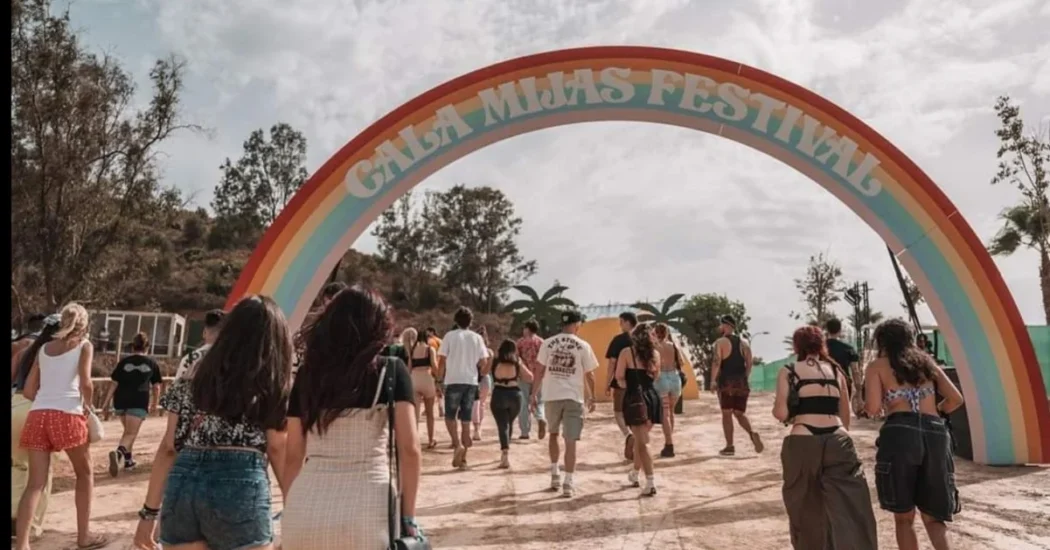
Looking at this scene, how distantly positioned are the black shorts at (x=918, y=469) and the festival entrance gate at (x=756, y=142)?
4.44 m

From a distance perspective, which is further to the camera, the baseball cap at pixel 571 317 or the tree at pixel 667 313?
the tree at pixel 667 313

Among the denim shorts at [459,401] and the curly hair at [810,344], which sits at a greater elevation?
the curly hair at [810,344]

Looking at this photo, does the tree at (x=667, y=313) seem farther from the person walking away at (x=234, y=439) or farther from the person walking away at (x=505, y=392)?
the person walking away at (x=234, y=439)

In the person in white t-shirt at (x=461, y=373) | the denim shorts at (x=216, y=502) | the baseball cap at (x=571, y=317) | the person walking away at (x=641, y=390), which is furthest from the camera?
the person in white t-shirt at (x=461, y=373)

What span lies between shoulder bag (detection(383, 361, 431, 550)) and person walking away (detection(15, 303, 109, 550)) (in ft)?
9.83

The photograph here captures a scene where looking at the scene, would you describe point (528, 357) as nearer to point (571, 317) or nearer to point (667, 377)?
point (667, 377)

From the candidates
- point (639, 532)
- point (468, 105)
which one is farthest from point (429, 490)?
point (468, 105)

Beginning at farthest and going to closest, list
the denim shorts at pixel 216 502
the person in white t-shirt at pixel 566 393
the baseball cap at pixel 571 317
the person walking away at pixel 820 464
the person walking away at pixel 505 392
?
the person walking away at pixel 505 392 < the baseball cap at pixel 571 317 < the person in white t-shirt at pixel 566 393 < the person walking away at pixel 820 464 < the denim shorts at pixel 216 502

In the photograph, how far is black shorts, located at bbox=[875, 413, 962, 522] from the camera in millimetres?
4371

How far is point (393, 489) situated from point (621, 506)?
4.36 metres

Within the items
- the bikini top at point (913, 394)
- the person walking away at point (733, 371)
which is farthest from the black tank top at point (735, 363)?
the bikini top at point (913, 394)

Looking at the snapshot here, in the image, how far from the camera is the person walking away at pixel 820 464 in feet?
14.3

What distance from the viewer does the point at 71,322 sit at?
15.3 feet

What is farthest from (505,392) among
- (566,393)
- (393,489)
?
(393,489)
